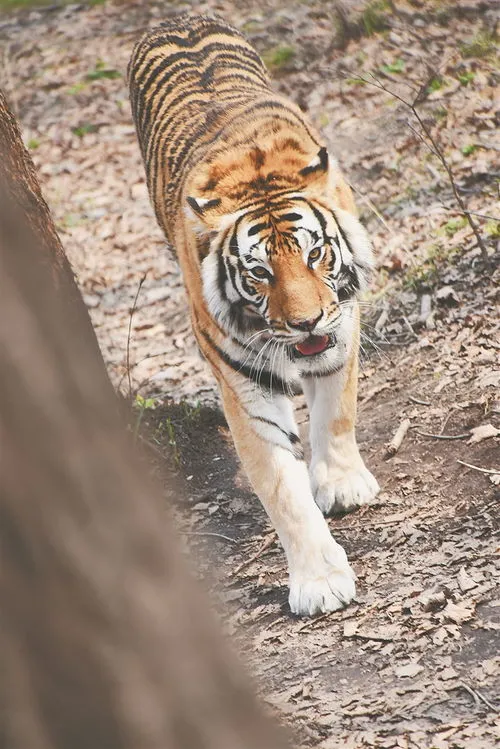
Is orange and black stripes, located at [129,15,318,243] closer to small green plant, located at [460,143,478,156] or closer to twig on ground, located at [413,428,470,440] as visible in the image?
twig on ground, located at [413,428,470,440]

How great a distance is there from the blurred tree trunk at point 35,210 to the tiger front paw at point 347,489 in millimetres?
1216

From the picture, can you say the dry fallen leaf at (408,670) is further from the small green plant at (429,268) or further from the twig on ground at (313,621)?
the small green plant at (429,268)

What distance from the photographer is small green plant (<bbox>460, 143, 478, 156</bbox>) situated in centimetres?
683

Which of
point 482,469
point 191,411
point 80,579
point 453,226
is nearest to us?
point 80,579

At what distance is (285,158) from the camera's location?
4297 millimetres

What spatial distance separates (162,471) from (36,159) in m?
5.40

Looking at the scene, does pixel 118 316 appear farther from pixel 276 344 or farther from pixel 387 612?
pixel 387 612

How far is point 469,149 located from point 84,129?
449 centimetres

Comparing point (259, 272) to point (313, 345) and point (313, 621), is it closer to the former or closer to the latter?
point (313, 345)

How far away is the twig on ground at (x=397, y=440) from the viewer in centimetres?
473

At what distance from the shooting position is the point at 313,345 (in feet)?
13.3

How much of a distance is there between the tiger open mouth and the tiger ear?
0.72 m

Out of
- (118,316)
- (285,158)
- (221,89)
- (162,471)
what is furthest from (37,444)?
(118,316)

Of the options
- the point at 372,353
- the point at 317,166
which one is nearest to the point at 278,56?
the point at 372,353
